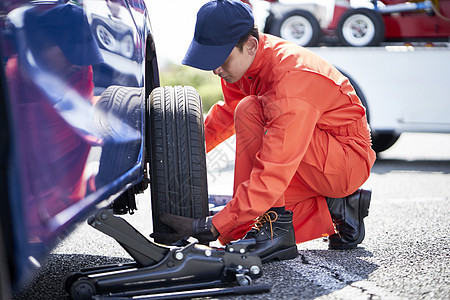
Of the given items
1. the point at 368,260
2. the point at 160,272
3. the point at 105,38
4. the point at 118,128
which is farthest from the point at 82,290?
the point at 368,260

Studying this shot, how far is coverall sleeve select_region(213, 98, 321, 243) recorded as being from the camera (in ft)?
6.34

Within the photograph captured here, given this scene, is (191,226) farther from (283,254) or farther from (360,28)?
(360,28)

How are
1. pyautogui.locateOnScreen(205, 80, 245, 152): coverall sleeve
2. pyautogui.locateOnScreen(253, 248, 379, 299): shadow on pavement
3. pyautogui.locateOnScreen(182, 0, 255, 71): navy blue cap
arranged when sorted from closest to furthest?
pyautogui.locateOnScreen(253, 248, 379, 299): shadow on pavement
pyautogui.locateOnScreen(182, 0, 255, 71): navy blue cap
pyautogui.locateOnScreen(205, 80, 245, 152): coverall sleeve

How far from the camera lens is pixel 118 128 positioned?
181 centimetres

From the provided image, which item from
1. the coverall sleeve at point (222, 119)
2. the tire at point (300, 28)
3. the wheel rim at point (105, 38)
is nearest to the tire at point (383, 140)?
the tire at point (300, 28)

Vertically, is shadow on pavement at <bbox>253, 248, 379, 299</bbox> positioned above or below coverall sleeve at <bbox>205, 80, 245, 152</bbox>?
below

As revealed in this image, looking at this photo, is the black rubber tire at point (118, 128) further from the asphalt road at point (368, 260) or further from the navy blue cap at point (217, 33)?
the asphalt road at point (368, 260)

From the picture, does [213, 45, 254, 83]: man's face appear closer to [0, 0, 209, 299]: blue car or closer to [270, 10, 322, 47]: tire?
[0, 0, 209, 299]: blue car

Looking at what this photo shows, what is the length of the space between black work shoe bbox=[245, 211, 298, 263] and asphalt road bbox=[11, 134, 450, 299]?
0.04 metres

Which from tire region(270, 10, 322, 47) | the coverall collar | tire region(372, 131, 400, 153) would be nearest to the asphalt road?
the coverall collar

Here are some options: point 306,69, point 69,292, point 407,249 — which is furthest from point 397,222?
point 69,292

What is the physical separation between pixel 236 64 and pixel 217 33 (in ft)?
0.53

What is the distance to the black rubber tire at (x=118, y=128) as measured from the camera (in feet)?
5.36

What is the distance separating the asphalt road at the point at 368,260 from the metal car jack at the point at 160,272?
9 cm
